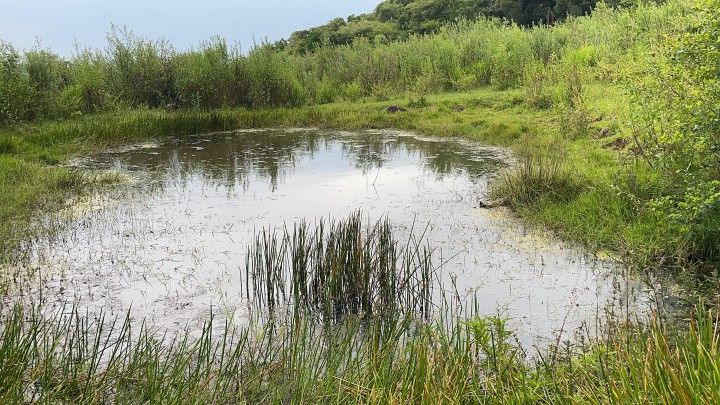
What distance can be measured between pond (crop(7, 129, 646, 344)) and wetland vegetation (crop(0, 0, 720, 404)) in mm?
93

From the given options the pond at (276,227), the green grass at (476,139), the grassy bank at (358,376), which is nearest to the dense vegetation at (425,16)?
the green grass at (476,139)

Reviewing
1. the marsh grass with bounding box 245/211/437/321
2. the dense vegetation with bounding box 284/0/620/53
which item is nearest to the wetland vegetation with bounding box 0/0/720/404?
the marsh grass with bounding box 245/211/437/321

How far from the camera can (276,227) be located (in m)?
7.01

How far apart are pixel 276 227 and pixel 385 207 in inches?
59.2

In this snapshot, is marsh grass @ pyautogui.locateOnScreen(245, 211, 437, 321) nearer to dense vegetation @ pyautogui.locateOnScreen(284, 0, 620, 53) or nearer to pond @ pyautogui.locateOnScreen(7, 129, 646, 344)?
pond @ pyautogui.locateOnScreen(7, 129, 646, 344)

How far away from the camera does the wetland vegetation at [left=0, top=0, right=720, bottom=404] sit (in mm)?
3033

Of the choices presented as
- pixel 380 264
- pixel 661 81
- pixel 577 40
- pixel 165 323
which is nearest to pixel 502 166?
pixel 661 81

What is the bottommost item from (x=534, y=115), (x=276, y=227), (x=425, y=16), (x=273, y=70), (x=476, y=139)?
(x=276, y=227)

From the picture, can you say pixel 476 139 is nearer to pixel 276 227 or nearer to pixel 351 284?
pixel 276 227

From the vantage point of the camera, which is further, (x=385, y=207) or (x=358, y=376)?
(x=385, y=207)

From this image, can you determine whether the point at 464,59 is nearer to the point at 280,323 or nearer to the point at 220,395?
the point at 280,323

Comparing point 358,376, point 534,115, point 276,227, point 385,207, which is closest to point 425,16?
point 534,115

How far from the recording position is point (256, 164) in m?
→ 10.9

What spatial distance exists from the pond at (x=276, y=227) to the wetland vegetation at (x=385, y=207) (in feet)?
0.31
